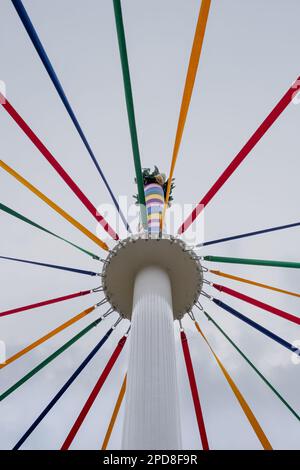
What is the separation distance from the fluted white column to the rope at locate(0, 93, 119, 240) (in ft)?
8.26

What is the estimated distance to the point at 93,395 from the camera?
1152cm

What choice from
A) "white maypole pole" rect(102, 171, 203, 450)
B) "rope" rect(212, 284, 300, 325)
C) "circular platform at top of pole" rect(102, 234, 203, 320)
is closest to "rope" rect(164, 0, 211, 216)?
"circular platform at top of pole" rect(102, 234, 203, 320)

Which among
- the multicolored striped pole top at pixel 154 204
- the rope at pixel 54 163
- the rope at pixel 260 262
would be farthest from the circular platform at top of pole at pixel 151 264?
the multicolored striped pole top at pixel 154 204

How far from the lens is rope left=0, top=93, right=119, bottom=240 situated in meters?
7.88

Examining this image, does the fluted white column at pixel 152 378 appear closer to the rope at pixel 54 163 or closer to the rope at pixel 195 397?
Result: the rope at pixel 54 163

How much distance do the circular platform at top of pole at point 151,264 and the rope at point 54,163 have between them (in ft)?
3.36

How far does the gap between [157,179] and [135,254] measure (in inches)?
184

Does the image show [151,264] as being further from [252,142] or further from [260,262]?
[252,142]

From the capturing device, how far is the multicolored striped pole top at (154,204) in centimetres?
1122

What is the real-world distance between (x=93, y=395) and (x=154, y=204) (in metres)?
6.22

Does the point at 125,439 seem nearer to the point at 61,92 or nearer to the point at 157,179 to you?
the point at 61,92

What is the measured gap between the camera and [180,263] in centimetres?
945
